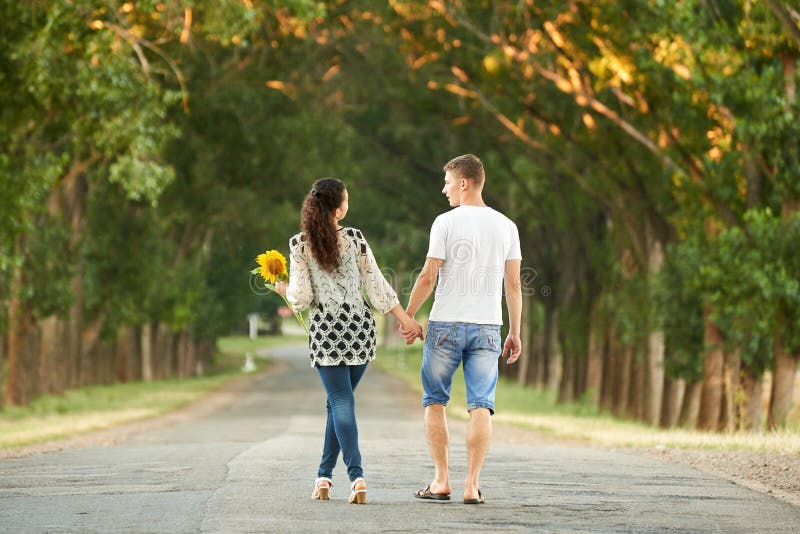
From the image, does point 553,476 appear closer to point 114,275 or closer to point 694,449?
point 694,449

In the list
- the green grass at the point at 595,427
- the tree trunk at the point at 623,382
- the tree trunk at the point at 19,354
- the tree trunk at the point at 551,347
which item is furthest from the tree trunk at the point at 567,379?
the tree trunk at the point at 19,354

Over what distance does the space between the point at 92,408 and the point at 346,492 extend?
25.2m

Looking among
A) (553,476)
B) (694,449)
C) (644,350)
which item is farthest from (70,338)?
(553,476)

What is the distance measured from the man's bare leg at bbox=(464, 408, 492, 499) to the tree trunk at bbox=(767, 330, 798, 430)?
1385 cm

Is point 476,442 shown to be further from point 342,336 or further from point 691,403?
point 691,403

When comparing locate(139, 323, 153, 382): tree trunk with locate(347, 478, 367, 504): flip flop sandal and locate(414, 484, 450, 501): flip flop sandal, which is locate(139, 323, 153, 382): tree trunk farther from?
locate(347, 478, 367, 504): flip flop sandal

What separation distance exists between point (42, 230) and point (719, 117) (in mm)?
15917

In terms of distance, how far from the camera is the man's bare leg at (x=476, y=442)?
30.1ft

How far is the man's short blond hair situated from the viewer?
9.27 m

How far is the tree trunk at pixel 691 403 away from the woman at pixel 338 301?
64.8ft

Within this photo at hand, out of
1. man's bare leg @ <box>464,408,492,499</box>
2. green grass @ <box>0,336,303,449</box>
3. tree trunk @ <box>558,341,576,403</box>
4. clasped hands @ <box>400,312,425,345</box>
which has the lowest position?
green grass @ <box>0,336,303,449</box>

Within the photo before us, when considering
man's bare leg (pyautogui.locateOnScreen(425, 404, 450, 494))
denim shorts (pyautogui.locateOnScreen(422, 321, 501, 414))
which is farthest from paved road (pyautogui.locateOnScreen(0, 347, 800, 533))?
denim shorts (pyautogui.locateOnScreen(422, 321, 501, 414))

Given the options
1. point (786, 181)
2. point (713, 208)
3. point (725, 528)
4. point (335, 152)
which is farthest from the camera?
point (335, 152)

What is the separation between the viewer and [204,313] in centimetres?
5809
